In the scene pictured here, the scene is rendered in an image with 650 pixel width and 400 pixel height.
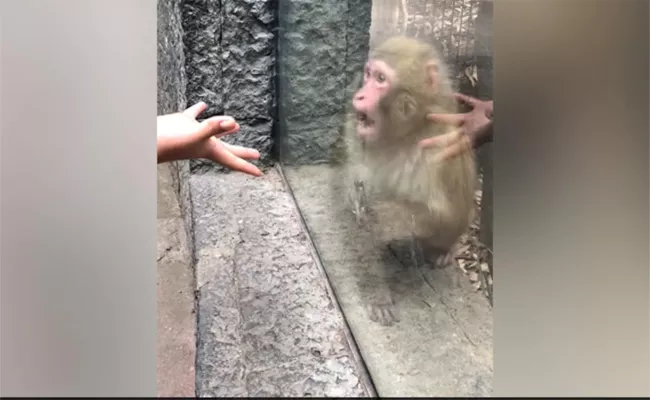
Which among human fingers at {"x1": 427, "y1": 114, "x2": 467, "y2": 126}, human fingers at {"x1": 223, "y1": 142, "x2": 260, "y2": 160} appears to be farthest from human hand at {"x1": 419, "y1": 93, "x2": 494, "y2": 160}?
human fingers at {"x1": 223, "y1": 142, "x2": 260, "y2": 160}

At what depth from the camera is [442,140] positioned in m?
0.54

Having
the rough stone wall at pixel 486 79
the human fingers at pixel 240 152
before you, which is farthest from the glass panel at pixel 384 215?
the human fingers at pixel 240 152

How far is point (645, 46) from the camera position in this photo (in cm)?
47

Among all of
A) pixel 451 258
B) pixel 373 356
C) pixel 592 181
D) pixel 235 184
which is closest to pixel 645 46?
pixel 592 181

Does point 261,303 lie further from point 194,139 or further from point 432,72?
point 432,72

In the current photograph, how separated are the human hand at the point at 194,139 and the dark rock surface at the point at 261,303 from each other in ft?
0.31

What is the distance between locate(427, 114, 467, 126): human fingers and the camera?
51 cm

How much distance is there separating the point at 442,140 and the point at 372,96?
0.50 ft

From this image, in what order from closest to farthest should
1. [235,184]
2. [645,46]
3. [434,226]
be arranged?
1. [645,46]
2. [434,226]
3. [235,184]

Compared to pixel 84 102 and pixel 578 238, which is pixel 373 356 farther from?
pixel 84 102

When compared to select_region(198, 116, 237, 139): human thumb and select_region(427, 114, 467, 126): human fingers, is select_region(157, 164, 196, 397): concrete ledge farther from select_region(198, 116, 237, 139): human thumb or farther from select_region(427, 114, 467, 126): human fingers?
select_region(427, 114, 467, 126): human fingers

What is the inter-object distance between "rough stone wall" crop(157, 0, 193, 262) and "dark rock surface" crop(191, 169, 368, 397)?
0.03 metres

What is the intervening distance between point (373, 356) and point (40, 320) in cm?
30

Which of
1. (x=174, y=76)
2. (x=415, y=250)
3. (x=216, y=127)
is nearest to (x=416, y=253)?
(x=415, y=250)
